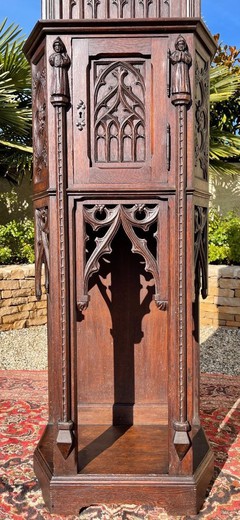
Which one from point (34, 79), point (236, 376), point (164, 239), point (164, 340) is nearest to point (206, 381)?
point (236, 376)

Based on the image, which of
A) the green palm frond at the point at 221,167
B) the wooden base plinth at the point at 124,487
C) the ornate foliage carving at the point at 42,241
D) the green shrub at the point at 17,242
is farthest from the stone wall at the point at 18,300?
the wooden base plinth at the point at 124,487

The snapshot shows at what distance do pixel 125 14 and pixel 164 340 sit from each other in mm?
1711

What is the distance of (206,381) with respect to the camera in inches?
163

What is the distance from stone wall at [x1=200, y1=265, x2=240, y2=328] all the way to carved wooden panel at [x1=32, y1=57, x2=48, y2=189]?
4554mm

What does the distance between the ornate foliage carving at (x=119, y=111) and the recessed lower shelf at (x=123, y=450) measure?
53.7 inches

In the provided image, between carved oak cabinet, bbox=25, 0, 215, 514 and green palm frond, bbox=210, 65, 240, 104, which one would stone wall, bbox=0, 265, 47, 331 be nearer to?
green palm frond, bbox=210, 65, 240, 104

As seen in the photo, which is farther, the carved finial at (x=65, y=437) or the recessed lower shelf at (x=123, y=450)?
the recessed lower shelf at (x=123, y=450)

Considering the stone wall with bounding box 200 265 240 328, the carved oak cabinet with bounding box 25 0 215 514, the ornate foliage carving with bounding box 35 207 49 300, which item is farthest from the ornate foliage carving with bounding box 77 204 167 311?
the stone wall with bounding box 200 265 240 328

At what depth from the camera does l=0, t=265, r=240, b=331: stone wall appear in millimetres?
6305

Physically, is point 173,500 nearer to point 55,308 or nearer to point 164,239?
point 55,308

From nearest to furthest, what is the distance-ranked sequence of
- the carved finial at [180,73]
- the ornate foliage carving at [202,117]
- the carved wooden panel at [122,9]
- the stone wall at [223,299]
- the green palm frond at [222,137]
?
the carved finial at [180,73] → the carved wooden panel at [122,9] → the ornate foliage carving at [202,117] → the stone wall at [223,299] → the green palm frond at [222,137]

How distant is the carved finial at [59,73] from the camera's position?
1891 mm

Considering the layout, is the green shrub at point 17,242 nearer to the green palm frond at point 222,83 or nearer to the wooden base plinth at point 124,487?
the green palm frond at point 222,83

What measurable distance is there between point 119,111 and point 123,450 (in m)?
1.60
